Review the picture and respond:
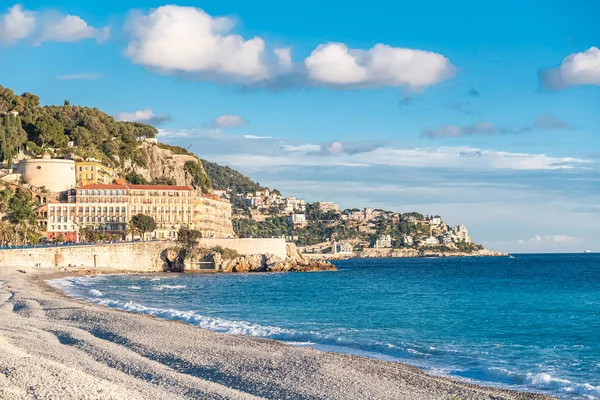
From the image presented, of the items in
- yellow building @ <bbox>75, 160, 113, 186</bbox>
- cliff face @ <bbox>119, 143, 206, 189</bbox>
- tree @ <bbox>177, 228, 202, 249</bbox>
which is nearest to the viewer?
tree @ <bbox>177, 228, 202, 249</bbox>

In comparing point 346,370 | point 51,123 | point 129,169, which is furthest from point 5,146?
point 346,370

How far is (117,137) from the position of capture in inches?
5472

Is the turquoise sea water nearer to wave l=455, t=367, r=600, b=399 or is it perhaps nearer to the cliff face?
wave l=455, t=367, r=600, b=399

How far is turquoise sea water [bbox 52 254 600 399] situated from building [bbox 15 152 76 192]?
59620mm

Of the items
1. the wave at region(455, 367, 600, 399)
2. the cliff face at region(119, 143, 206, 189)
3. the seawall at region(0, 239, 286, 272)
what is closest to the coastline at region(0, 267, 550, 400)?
the wave at region(455, 367, 600, 399)

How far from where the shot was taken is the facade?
110 meters

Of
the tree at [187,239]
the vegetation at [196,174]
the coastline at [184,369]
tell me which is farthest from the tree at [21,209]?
the coastline at [184,369]

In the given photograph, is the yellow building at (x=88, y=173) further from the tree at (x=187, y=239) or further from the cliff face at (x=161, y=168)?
the tree at (x=187, y=239)

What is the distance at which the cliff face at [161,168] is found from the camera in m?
136

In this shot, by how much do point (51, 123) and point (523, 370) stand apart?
121 meters

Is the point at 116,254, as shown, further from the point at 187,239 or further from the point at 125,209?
the point at 125,209

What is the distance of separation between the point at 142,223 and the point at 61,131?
3380cm

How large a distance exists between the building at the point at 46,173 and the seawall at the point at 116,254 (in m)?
29.2

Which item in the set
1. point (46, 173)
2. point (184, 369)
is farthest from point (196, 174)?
point (184, 369)
